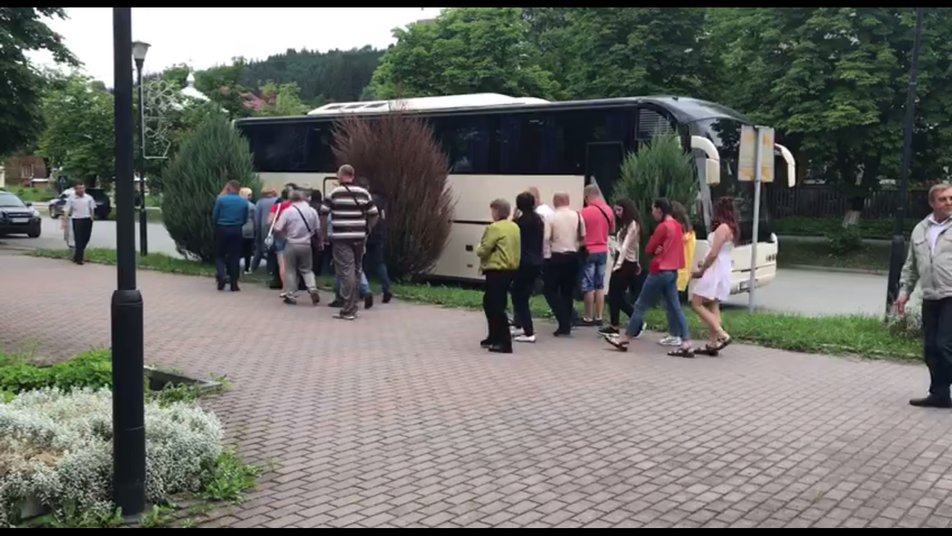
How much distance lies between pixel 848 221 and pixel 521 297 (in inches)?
812

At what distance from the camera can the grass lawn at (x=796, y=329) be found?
1034 cm

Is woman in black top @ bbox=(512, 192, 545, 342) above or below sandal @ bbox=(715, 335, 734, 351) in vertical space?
above

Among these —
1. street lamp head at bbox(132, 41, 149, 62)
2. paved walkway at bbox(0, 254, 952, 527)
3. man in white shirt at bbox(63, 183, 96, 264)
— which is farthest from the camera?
street lamp head at bbox(132, 41, 149, 62)

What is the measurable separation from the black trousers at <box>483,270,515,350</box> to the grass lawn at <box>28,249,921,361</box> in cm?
274

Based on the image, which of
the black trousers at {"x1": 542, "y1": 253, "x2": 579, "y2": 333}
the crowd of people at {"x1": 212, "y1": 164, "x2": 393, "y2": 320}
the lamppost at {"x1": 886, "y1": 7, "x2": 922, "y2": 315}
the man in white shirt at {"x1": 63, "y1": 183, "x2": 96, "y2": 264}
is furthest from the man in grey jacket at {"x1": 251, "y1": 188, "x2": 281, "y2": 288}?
the lamppost at {"x1": 886, "y1": 7, "x2": 922, "y2": 315}

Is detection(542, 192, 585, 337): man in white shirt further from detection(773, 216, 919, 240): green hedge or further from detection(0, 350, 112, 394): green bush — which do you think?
detection(773, 216, 919, 240): green hedge

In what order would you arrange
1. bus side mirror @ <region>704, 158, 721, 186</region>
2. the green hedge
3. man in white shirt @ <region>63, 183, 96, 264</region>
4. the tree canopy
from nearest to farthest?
1. bus side mirror @ <region>704, 158, 721, 186</region>
2. man in white shirt @ <region>63, 183, 96, 264</region>
3. the tree canopy
4. the green hedge

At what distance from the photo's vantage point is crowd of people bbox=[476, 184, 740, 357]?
976 cm

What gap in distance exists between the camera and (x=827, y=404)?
7.73 m

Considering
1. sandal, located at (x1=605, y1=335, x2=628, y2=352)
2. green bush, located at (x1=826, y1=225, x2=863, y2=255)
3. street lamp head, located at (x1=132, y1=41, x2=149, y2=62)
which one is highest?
street lamp head, located at (x1=132, y1=41, x2=149, y2=62)

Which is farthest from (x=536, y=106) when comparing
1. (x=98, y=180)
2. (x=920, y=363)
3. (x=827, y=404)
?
(x=98, y=180)

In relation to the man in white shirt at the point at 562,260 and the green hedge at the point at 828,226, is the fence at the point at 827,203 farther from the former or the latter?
the man in white shirt at the point at 562,260

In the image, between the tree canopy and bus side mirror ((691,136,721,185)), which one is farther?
the tree canopy

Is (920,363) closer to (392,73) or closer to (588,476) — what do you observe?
(588,476)
